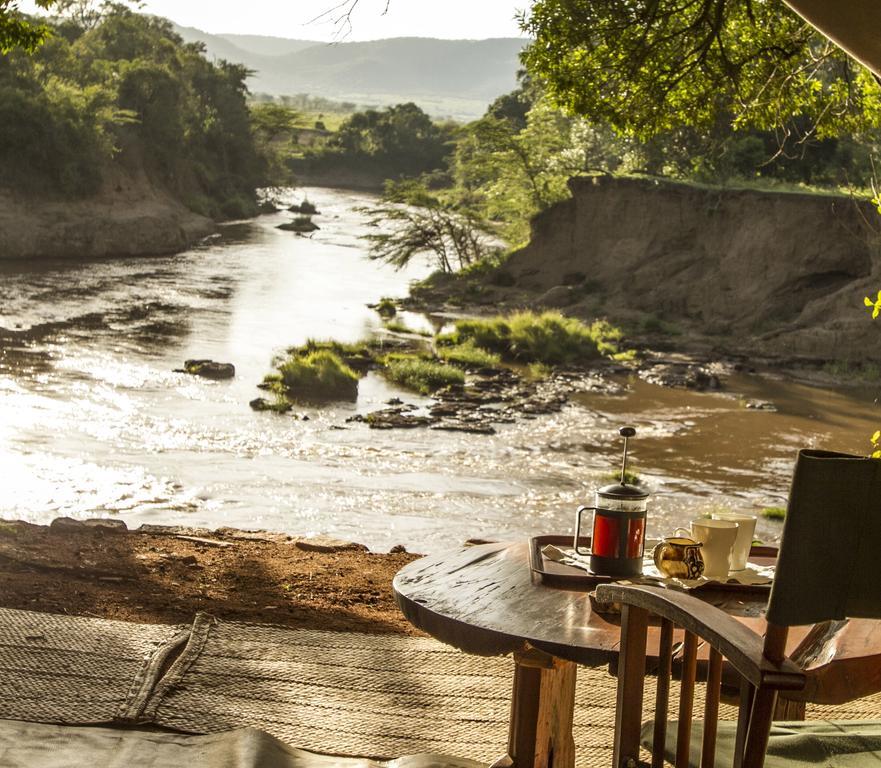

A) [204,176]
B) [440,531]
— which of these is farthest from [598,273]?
[204,176]

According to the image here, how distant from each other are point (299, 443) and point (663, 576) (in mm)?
10994

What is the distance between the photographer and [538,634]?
225 centimetres

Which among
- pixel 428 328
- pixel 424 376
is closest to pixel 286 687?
pixel 424 376

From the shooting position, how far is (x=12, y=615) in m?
4.38

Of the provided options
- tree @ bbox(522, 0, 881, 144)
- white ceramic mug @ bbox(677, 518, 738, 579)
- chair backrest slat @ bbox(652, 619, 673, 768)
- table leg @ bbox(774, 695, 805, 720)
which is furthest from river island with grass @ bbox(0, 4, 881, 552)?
chair backrest slat @ bbox(652, 619, 673, 768)

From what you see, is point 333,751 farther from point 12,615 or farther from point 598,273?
point 598,273

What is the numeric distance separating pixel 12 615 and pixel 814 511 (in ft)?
11.5

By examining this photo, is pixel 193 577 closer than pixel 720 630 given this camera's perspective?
No

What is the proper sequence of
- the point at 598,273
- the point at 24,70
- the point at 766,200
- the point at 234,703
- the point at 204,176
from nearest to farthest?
the point at 234,703 < the point at 766,200 < the point at 598,273 < the point at 24,70 < the point at 204,176

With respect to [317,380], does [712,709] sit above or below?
above

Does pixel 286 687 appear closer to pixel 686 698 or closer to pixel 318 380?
pixel 686 698

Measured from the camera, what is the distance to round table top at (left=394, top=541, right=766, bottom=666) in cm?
223

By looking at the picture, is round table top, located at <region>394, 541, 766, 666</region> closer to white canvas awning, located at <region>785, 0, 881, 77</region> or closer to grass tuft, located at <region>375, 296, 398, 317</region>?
white canvas awning, located at <region>785, 0, 881, 77</region>

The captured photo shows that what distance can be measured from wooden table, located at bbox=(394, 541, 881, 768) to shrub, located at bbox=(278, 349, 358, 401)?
43.2 feet
